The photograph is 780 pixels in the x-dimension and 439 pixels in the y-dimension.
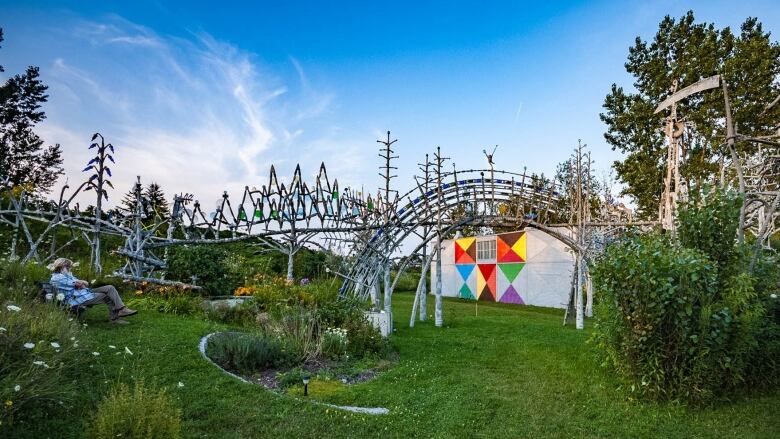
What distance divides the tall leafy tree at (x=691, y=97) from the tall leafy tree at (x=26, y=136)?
30.8 m

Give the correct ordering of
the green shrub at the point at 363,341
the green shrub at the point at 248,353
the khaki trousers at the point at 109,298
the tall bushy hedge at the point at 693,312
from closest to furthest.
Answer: the tall bushy hedge at the point at 693,312, the green shrub at the point at 248,353, the khaki trousers at the point at 109,298, the green shrub at the point at 363,341

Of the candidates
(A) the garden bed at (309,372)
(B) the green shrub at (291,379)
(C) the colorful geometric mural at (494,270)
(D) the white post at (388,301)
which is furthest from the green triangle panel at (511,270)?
(B) the green shrub at (291,379)

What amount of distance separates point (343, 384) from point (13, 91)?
85.5ft

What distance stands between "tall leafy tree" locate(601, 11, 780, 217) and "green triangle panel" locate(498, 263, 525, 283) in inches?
266

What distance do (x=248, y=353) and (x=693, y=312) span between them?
237 inches

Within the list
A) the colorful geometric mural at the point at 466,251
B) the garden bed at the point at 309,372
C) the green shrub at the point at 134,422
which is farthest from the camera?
the colorful geometric mural at the point at 466,251

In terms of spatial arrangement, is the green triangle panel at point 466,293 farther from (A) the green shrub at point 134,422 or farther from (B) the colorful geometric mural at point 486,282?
(A) the green shrub at point 134,422

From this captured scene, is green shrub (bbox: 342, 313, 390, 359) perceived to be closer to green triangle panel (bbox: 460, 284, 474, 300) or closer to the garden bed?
the garden bed

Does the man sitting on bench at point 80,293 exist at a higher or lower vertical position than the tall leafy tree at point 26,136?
lower

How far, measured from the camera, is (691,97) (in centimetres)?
2105

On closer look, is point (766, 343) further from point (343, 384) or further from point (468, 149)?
point (468, 149)

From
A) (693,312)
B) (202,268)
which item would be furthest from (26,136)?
(693,312)

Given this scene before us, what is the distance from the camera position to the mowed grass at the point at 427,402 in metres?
4.55

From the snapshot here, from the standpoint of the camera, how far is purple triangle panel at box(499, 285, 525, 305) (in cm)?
2081
